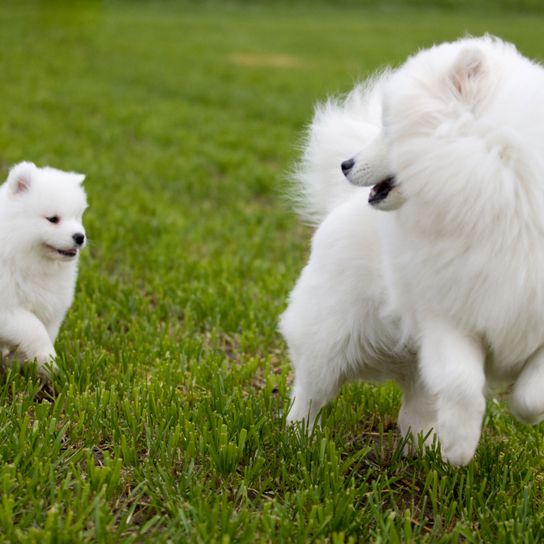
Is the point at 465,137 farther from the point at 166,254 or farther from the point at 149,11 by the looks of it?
the point at 149,11

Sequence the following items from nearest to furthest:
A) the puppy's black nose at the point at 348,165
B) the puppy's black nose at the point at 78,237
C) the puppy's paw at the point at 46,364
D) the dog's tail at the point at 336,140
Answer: the puppy's black nose at the point at 348,165 → the dog's tail at the point at 336,140 → the puppy's paw at the point at 46,364 → the puppy's black nose at the point at 78,237

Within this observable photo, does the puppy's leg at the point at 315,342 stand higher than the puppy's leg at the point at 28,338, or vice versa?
the puppy's leg at the point at 315,342

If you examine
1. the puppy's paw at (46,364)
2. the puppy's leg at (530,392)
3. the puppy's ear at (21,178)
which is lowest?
the puppy's paw at (46,364)

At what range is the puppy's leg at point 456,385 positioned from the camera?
2877 mm

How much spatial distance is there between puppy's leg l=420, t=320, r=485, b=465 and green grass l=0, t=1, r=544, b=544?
0.26 m

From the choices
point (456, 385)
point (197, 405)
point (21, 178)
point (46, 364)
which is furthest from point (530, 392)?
point (21, 178)

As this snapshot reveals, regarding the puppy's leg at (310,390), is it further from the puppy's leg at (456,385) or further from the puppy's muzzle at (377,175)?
the puppy's muzzle at (377,175)

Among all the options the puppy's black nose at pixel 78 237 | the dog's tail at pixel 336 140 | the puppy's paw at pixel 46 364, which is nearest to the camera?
the dog's tail at pixel 336 140

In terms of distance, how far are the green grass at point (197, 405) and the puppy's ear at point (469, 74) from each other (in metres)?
1.35

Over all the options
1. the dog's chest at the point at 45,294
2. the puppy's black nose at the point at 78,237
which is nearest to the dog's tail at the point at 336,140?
the puppy's black nose at the point at 78,237

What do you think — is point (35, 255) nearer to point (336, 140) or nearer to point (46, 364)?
point (46, 364)

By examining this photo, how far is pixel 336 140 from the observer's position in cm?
384

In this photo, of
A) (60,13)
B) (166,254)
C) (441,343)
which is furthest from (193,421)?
(60,13)

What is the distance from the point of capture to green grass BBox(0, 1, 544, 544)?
2.86 meters
